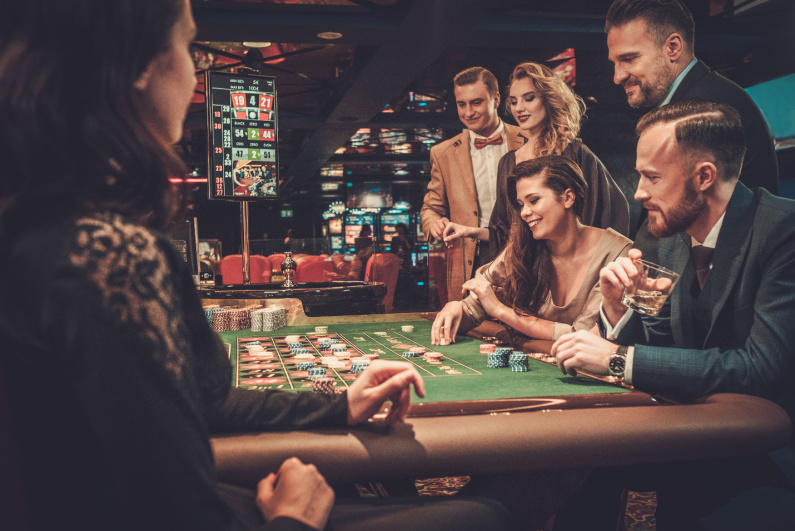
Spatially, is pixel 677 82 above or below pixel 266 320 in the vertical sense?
above

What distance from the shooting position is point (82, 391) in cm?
66

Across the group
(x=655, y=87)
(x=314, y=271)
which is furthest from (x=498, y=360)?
(x=314, y=271)

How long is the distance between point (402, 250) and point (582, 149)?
900cm

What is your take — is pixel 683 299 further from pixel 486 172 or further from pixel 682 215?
pixel 486 172

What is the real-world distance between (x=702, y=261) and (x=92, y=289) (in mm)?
1574

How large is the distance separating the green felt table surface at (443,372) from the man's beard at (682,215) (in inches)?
18.3

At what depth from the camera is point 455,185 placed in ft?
13.5

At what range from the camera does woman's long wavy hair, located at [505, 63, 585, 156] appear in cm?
323

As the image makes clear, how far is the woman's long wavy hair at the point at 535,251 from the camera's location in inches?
99.3

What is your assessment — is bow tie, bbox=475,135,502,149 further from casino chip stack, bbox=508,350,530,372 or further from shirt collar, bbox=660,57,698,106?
casino chip stack, bbox=508,350,530,372

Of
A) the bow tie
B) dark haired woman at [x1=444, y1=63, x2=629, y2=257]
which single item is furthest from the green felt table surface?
the bow tie

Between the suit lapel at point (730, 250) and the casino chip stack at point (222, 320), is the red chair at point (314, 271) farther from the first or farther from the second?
the suit lapel at point (730, 250)

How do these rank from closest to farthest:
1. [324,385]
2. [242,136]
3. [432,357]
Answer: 1. [324,385]
2. [432,357]
3. [242,136]

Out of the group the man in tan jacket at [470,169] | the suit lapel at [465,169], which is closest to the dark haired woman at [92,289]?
the man in tan jacket at [470,169]
